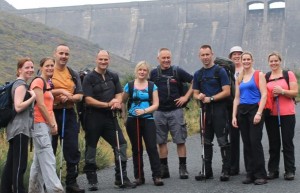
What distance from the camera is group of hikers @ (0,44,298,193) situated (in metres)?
6.26

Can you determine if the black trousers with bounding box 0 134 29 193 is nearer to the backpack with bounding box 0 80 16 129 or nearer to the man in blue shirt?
the backpack with bounding box 0 80 16 129

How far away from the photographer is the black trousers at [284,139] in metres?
6.65

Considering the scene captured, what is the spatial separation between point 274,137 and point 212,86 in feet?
3.36

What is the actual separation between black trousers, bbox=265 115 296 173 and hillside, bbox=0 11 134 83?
114 ft

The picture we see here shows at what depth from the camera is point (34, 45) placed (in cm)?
5097

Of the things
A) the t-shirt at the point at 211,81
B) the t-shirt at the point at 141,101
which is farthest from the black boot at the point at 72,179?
the t-shirt at the point at 211,81

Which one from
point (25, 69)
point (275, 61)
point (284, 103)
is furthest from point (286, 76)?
point (25, 69)

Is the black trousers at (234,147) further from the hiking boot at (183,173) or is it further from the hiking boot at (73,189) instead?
the hiking boot at (73,189)

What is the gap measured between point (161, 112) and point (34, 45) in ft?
149

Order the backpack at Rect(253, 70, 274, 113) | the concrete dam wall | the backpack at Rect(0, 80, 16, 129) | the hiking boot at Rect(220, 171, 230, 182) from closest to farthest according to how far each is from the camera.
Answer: the backpack at Rect(0, 80, 16, 129) → the backpack at Rect(253, 70, 274, 113) → the hiking boot at Rect(220, 171, 230, 182) → the concrete dam wall

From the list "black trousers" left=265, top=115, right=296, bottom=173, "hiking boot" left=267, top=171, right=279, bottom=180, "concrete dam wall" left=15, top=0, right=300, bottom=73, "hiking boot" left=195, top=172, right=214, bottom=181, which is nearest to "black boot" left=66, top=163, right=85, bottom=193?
"hiking boot" left=195, top=172, right=214, bottom=181

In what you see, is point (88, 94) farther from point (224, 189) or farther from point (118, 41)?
point (118, 41)

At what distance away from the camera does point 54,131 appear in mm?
5875

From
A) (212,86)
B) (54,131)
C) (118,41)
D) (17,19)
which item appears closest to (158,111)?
(212,86)
